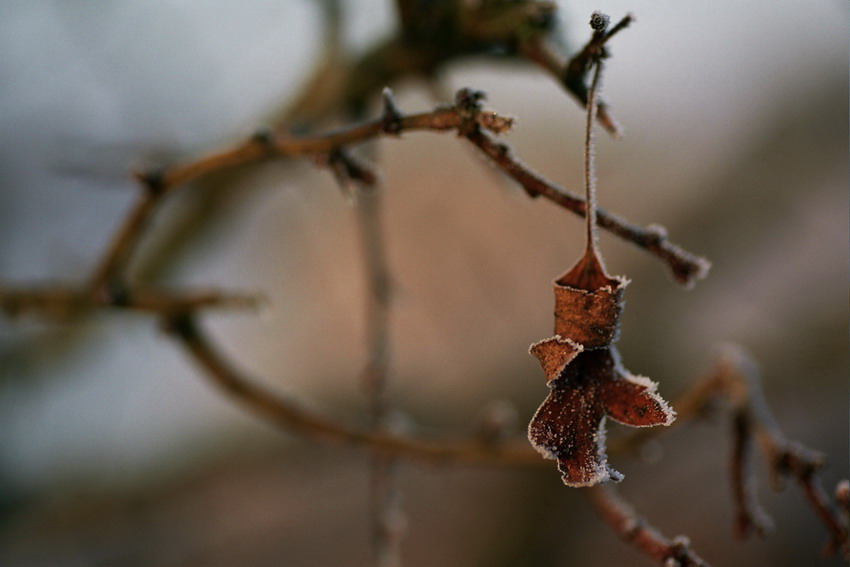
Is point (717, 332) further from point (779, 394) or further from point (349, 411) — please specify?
point (349, 411)

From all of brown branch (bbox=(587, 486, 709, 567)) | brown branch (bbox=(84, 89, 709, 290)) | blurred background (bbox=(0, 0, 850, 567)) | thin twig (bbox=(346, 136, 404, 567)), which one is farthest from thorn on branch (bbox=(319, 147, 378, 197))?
blurred background (bbox=(0, 0, 850, 567))

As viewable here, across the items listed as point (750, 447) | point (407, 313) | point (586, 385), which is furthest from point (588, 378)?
point (407, 313)

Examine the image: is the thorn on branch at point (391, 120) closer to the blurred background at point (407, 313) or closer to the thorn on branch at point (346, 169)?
the thorn on branch at point (346, 169)

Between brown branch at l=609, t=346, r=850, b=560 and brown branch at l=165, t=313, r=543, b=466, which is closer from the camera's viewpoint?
brown branch at l=609, t=346, r=850, b=560

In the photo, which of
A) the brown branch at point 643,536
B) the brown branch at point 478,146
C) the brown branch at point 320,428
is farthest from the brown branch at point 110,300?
the brown branch at point 643,536

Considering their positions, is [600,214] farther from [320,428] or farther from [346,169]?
[320,428]

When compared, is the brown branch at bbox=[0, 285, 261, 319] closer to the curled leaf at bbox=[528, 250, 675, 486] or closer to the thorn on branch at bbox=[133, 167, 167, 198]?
the thorn on branch at bbox=[133, 167, 167, 198]

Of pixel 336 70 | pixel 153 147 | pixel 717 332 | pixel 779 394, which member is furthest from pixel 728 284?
pixel 153 147
